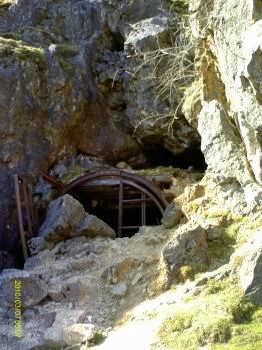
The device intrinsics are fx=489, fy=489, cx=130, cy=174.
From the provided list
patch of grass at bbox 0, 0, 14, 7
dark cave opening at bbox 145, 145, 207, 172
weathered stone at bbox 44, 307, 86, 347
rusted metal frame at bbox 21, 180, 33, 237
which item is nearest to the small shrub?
weathered stone at bbox 44, 307, 86, 347

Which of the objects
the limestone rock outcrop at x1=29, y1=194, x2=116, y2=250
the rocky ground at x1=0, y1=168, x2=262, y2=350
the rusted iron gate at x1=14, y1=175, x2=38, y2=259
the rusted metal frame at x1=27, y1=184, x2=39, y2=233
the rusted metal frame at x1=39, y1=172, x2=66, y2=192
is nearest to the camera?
the rocky ground at x1=0, y1=168, x2=262, y2=350

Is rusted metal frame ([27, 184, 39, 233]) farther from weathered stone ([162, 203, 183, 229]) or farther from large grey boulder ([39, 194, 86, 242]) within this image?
weathered stone ([162, 203, 183, 229])

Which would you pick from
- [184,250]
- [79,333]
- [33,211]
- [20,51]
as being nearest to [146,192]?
[33,211]

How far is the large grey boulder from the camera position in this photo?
9.11 m

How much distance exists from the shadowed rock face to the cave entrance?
1103mm

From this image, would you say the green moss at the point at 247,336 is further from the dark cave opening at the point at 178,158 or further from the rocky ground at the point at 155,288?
the dark cave opening at the point at 178,158

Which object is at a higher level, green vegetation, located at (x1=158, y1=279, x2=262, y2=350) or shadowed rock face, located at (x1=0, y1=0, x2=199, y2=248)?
shadowed rock face, located at (x1=0, y1=0, x2=199, y2=248)

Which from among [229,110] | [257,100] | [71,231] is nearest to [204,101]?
[229,110]

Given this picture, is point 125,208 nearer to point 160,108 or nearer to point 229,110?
point 160,108

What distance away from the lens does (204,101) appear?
8.16 meters

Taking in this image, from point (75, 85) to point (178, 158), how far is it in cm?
307

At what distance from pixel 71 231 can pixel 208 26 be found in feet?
14.7

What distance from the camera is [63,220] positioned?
9.16 metres

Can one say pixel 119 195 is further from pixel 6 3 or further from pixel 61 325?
pixel 6 3
